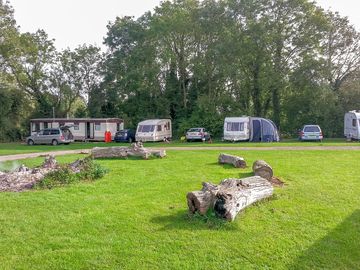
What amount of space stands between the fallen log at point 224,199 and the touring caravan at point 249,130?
2177 cm

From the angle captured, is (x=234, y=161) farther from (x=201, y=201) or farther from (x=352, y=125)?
(x=352, y=125)

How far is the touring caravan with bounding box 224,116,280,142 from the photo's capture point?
28.2 meters

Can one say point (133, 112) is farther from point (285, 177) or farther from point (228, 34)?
point (285, 177)

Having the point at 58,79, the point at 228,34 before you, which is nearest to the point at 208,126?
the point at 228,34

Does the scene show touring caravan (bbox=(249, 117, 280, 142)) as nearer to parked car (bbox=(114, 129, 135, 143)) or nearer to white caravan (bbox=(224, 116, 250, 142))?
white caravan (bbox=(224, 116, 250, 142))

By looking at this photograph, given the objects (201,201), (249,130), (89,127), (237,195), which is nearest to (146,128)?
(89,127)

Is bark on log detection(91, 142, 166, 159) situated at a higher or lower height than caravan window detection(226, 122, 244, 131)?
lower

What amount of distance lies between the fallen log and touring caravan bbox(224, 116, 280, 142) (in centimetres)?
2177

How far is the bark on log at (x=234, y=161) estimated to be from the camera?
470 inches

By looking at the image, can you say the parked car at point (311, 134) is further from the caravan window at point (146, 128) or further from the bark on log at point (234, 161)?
the bark on log at point (234, 161)

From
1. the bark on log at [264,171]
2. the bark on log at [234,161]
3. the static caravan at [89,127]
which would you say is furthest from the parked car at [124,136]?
the bark on log at [264,171]

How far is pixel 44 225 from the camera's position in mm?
5547

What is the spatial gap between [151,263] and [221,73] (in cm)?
3137

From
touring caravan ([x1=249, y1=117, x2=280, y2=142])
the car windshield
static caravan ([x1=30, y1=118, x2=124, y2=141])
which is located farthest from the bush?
static caravan ([x1=30, y1=118, x2=124, y2=141])
